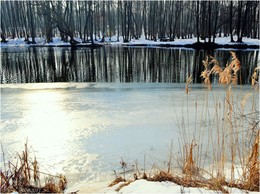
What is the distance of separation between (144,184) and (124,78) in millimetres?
8137

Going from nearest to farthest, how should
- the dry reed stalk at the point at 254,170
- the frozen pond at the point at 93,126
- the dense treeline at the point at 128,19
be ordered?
the dry reed stalk at the point at 254,170
the frozen pond at the point at 93,126
the dense treeline at the point at 128,19

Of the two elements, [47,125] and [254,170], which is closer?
[254,170]

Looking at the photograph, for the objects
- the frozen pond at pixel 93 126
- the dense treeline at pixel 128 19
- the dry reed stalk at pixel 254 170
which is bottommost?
the frozen pond at pixel 93 126

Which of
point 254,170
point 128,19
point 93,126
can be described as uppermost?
point 128,19

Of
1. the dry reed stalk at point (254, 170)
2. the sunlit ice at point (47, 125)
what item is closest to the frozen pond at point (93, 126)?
the sunlit ice at point (47, 125)

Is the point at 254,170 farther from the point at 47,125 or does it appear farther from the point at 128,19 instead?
the point at 128,19

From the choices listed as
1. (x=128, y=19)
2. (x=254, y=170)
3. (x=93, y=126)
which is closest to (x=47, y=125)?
(x=93, y=126)

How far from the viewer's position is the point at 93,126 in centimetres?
462

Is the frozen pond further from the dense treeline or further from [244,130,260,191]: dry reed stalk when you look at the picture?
the dense treeline

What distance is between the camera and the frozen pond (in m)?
3.31

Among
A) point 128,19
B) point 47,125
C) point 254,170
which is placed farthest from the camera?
point 128,19

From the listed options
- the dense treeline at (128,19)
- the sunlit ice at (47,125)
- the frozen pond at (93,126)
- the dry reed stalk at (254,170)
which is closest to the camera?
the dry reed stalk at (254,170)

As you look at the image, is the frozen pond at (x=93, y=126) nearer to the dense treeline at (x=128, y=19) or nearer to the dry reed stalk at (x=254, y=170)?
the dry reed stalk at (x=254, y=170)

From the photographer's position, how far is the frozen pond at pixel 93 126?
10.9ft
